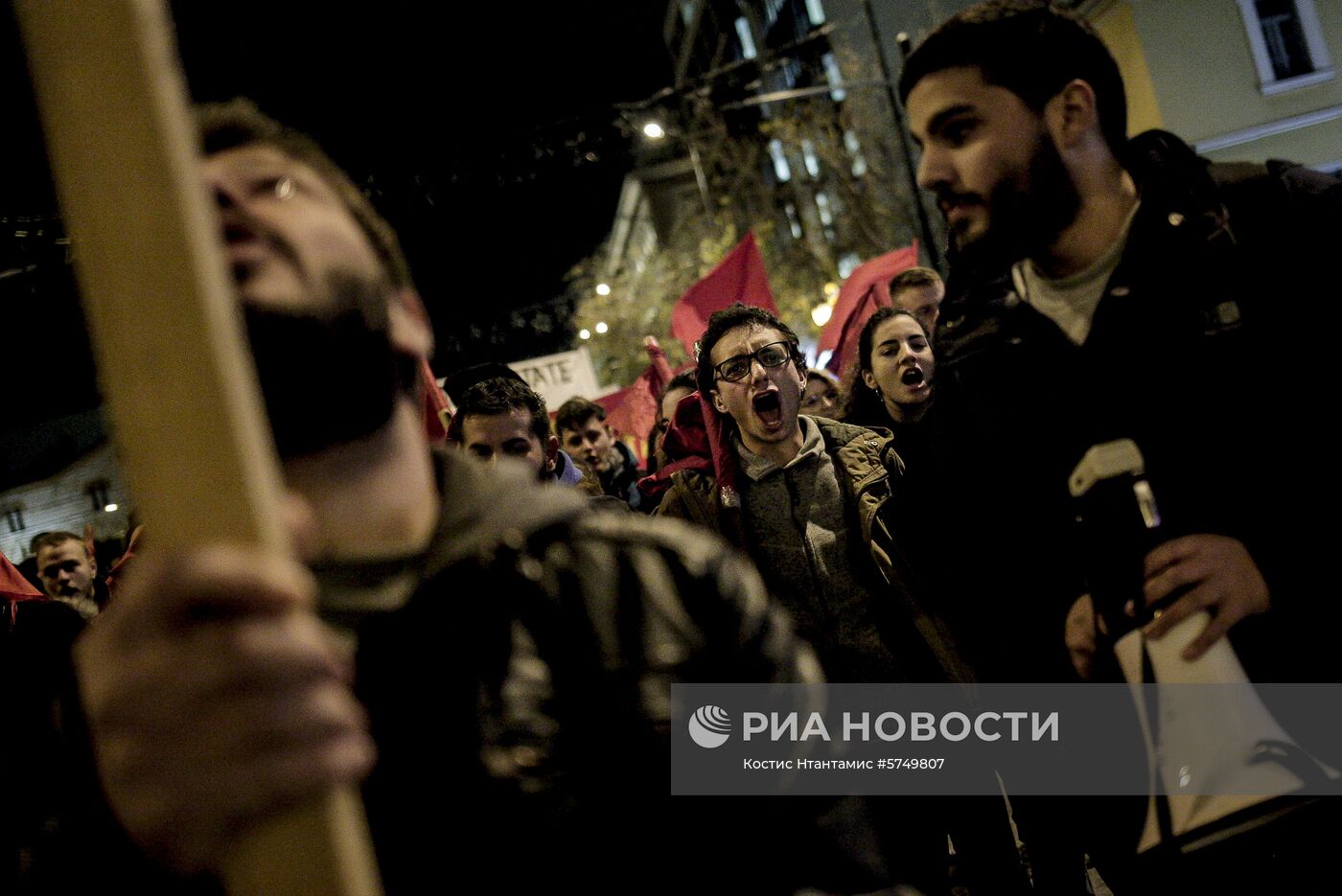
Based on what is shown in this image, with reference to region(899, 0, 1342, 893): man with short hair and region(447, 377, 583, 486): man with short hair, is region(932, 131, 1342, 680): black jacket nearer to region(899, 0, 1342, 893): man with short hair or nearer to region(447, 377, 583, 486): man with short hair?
region(899, 0, 1342, 893): man with short hair

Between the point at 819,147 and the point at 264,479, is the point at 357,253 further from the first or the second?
the point at 819,147

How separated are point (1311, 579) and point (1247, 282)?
2.01ft

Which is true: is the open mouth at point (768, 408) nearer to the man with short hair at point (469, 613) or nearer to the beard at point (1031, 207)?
the beard at point (1031, 207)

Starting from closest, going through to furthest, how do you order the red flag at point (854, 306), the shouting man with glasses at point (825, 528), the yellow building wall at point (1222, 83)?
the shouting man with glasses at point (825, 528), the red flag at point (854, 306), the yellow building wall at point (1222, 83)

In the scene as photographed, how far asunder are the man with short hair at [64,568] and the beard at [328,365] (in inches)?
266

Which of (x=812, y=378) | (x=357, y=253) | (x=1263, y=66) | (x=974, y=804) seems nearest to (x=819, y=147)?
(x=1263, y=66)

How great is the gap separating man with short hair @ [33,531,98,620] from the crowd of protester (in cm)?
507

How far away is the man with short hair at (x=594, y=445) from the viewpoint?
7.30 metres

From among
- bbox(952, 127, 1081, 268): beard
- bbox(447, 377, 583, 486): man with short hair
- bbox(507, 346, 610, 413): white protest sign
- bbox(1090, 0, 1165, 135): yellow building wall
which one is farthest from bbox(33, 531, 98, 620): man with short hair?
bbox(1090, 0, 1165, 135): yellow building wall

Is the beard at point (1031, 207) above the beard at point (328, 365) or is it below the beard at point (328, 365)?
above

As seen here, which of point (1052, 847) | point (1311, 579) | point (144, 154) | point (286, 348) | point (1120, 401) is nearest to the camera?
point (144, 154)

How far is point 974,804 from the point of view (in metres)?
3.54

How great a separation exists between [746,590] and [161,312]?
2.92ft

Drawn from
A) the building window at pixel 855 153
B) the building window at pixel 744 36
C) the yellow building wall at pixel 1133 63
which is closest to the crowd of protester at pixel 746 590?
the building window at pixel 855 153
